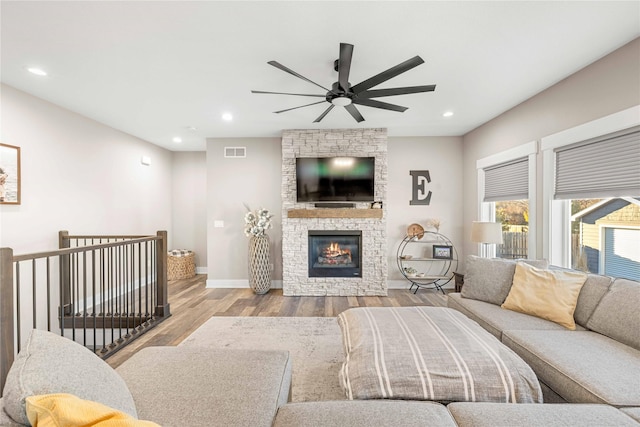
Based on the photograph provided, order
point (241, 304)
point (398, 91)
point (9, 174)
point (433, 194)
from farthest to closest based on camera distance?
point (433, 194)
point (241, 304)
point (9, 174)
point (398, 91)

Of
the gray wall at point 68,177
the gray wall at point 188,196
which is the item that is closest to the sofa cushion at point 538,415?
the gray wall at point 68,177

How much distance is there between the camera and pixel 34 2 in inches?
67.8

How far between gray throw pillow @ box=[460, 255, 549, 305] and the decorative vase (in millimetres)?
2893

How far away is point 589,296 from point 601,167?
120 cm

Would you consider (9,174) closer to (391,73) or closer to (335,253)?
(391,73)

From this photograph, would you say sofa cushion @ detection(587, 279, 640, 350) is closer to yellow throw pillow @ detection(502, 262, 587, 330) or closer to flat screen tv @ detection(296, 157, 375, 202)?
yellow throw pillow @ detection(502, 262, 587, 330)

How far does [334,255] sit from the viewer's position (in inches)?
177

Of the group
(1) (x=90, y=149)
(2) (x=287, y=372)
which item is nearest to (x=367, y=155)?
(2) (x=287, y=372)

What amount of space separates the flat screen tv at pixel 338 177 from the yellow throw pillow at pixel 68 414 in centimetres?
382

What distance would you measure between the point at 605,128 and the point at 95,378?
12.1 ft

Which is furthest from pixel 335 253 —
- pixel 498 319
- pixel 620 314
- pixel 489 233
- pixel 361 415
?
pixel 361 415

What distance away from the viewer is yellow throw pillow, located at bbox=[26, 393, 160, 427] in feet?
2.04

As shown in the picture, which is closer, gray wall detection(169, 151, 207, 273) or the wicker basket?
the wicker basket

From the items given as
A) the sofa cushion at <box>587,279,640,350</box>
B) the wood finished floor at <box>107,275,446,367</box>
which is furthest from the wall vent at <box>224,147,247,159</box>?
the sofa cushion at <box>587,279,640,350</box>
